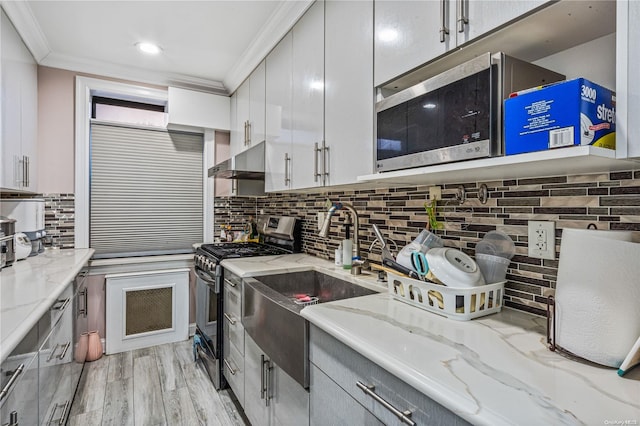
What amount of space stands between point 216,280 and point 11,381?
1.31 metres

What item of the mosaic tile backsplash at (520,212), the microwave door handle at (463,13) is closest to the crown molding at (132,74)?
the mosaic tile backsplash at (520,212)

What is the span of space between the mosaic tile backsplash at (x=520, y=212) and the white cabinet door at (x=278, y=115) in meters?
0.62

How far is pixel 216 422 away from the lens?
6.68 ft

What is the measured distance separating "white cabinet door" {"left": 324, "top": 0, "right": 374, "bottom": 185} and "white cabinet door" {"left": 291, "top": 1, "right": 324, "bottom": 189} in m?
0.08

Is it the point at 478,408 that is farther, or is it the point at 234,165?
the point at 234,165

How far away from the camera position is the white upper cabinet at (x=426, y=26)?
0.95 metres

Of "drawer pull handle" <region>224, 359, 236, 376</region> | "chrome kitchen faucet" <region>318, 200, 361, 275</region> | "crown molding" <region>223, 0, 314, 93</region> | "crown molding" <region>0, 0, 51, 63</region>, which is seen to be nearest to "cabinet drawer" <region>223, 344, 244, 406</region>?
"drawer pull handle" <region>224, 359, 236, 376</region>

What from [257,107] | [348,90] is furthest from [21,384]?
[257,107]

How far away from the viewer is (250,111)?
288 centimetres

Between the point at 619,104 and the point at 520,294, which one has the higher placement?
the point at 619,104

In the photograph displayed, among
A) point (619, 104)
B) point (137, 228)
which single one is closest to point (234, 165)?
point (137, 228)

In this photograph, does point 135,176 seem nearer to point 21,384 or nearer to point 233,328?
point 233,328

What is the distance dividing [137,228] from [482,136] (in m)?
3.23

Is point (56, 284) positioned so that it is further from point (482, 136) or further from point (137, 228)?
point (482, 136)
